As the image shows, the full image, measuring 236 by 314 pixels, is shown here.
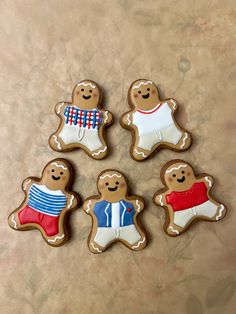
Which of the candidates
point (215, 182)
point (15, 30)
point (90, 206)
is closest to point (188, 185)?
point (215, 182)

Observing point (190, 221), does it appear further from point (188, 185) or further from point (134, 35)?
point (134, 35)

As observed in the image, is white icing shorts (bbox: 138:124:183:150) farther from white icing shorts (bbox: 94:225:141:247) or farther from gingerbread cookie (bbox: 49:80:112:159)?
white icing shorts (bbox: 94:225:141:247)

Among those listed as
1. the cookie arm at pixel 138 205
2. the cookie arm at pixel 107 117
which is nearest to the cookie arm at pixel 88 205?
the cookie arm at pixel 138 205

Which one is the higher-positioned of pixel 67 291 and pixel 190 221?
pixel 190 221

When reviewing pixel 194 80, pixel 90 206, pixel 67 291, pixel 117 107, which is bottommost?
pixel 67 291

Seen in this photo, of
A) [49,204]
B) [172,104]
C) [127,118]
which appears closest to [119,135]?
[127,118]

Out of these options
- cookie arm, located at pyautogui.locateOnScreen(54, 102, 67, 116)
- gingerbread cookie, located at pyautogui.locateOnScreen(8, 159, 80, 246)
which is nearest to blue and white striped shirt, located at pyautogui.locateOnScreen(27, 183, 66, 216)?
gingerbread cookie, located at pyautogui.locateOnScreen(8, 159, 80, 246)

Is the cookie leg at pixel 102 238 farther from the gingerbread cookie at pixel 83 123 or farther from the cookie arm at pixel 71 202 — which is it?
the gingerbread cookie at pixel 83 123

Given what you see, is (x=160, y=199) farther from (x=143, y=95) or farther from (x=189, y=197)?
(x=143, y=95)
